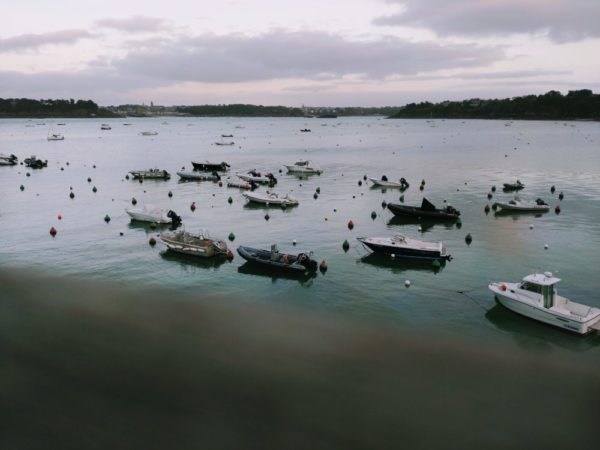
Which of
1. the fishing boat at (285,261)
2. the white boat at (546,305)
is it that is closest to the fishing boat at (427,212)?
the fishing boat at (285,261)

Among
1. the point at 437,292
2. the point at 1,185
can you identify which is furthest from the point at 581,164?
the point at 1,185

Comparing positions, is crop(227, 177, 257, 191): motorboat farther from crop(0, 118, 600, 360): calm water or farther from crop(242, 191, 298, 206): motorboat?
crop(242, 191, 298, 206): motorboat

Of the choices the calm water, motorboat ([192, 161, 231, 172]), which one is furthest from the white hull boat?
motorboat ([192, 161, 231, 172])

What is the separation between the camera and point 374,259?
143 ft

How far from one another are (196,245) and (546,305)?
27.5m

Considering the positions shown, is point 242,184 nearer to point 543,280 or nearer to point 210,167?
point 210,167

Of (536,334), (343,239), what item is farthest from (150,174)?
(536,334)

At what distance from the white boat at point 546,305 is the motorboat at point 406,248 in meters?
9.91

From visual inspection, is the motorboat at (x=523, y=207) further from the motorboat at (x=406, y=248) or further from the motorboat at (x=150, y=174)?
the motorboat at (x=150, y=174)

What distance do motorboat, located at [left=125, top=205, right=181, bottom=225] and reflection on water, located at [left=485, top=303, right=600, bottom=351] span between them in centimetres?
3660

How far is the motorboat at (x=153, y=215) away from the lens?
56062 millimetres

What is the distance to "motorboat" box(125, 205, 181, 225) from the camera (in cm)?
5606

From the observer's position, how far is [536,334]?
29.1 m

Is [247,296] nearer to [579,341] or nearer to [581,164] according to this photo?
[579,341]
